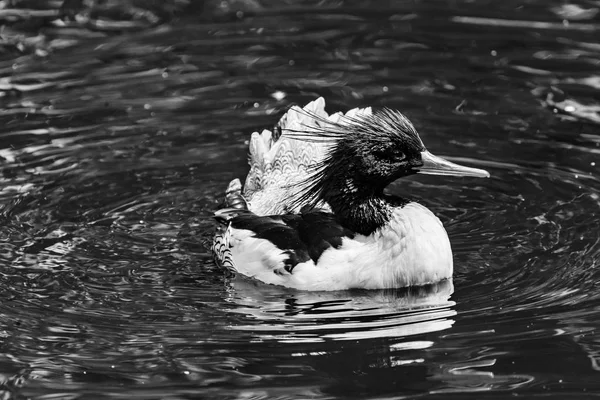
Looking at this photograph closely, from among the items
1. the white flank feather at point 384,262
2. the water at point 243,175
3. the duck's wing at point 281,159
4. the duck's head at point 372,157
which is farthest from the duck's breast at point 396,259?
the duck's wing at point 281,159

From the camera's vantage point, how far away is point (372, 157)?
9.68 metres

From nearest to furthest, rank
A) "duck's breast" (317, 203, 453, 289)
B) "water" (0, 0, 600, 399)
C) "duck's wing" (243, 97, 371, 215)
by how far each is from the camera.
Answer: "water" (0, 0, 600, 399) → "duck's breast" (317, 203, 453, 289) → "duck's wing" (243, 97, 371, 215)

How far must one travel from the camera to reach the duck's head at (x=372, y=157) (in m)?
9.70

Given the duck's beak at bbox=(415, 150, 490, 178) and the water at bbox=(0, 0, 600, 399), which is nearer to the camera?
the water at bbox=(0, 0, 600, 399)

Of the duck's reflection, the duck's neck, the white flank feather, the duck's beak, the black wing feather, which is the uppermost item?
the duck's beak

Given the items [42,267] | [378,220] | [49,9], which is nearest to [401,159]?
[378,220]

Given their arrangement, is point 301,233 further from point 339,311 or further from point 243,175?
point 243,175

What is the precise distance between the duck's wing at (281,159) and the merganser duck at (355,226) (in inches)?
25.5

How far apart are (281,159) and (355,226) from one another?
178 centimetres

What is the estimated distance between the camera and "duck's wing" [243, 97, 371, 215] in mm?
10835

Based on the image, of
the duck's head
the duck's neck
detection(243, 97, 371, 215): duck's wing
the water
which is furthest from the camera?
detection(243, 97, 371, 215): duck's wing

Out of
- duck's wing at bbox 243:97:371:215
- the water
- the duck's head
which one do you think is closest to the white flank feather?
the water

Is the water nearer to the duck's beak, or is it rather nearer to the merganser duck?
the merganser duck

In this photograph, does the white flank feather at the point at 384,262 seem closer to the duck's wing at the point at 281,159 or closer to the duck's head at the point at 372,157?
the duck's head at the point at 372,157
